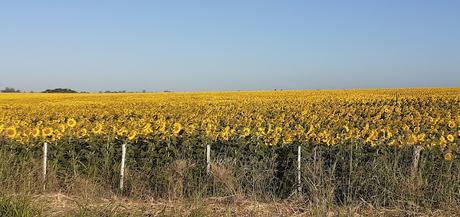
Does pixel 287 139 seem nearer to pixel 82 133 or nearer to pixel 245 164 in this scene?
pixel 245 164

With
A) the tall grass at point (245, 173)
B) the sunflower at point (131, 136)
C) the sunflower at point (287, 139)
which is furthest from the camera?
the sunflower at point (131, 136)

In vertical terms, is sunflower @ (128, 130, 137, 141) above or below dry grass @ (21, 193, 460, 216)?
above

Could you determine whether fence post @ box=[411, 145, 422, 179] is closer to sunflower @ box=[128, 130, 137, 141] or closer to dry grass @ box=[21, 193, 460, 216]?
dry grass @ box=[21, 193, 460, 216]

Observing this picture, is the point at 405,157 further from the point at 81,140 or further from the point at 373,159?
the point at 81,140

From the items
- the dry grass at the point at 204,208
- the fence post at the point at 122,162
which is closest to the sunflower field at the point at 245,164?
the fence post at the point at 122,162

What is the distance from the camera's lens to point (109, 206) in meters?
5.08

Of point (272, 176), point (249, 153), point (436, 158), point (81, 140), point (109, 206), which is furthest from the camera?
point (81, 140)

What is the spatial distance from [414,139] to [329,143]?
119 centimetres

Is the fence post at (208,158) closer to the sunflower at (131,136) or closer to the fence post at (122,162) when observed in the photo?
the fence post at (122,162)

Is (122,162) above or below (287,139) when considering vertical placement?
below

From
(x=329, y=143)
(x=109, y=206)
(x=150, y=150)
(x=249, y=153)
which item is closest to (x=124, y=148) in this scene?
(x=150, y=150)

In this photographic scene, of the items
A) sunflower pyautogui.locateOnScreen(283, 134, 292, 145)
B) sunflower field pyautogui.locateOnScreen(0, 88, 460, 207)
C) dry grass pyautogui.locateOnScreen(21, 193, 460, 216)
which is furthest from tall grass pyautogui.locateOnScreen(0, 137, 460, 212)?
sunflower pyautogui.locateOnScreen(283, 134, 292, 145)

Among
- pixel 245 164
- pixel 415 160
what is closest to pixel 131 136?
pixel 245 164

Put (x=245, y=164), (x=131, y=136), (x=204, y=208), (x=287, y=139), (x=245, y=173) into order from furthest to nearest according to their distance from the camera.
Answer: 1. (x=131, y=136)
2. (x=287, y=139)
3. (x=245, y=164)
4. (x=245, y=173)
5. (x=204, y=208)
